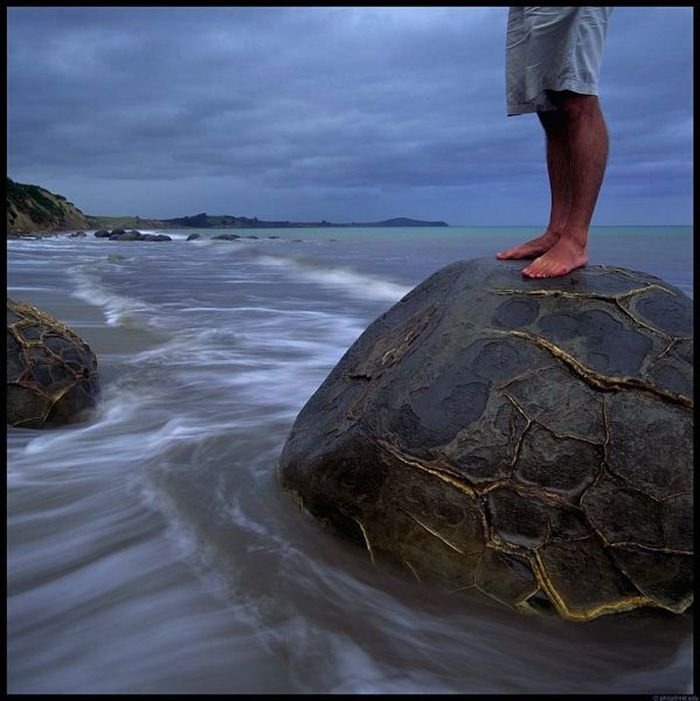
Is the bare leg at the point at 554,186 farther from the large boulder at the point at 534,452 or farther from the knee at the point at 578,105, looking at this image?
the large boulder at the point at 534,452

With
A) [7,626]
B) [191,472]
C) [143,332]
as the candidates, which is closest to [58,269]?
[143,332]

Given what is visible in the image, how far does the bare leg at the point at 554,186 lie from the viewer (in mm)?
2912

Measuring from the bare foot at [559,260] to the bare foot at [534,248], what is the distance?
0.15 metres

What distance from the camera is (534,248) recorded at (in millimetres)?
2928

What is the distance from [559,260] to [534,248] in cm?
29

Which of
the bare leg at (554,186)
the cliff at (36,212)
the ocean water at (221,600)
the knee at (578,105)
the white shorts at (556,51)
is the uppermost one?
the cliff at (36,212)

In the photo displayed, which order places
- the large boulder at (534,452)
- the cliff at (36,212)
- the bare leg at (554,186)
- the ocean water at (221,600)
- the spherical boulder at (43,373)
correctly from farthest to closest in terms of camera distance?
the cliff at (36,212), the spherical boulder at (43,373), the bare leg at (554,186), the large boulder at (534,452), the ocean water at (221,600)

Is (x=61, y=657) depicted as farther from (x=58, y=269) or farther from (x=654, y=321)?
(x=58, y=269)

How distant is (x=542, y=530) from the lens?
6.58ft

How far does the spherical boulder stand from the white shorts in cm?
295

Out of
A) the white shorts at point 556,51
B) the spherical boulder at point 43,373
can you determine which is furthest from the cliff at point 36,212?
the white shorts at point 556,51

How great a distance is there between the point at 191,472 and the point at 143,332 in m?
4.32

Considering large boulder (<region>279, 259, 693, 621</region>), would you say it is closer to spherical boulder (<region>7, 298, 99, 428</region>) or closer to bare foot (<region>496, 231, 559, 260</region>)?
bare foot (<region>496, 231, 559, 260</region>)

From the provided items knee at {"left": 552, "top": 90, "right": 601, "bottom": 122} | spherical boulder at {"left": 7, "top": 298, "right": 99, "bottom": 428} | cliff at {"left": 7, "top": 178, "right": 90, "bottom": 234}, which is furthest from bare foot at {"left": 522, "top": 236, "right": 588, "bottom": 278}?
cliff at {"left": 7, "top": 178, "right": 90, "bottom": 234}
